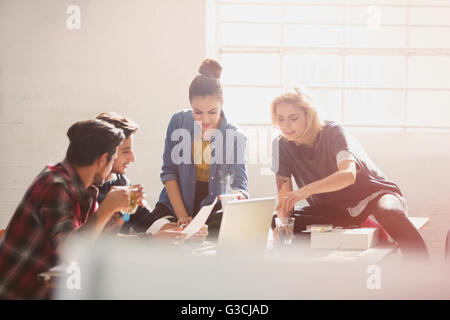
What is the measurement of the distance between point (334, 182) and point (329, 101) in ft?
7.96

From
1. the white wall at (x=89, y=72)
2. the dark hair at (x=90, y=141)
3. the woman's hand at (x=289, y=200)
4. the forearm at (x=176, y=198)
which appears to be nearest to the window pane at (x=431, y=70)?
the white wall at (x=89, y=72)

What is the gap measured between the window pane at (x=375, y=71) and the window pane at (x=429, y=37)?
179 millimetres

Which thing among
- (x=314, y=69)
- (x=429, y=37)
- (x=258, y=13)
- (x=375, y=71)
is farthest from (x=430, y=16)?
(x=258, y=13)

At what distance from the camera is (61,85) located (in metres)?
4.57

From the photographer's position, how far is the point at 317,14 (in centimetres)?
462

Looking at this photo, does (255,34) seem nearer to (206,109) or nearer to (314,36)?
(314,36)

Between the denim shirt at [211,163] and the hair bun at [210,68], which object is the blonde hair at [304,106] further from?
the hair bun at [210,68]

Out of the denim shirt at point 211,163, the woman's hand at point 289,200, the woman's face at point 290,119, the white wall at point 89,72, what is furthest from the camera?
the white wall at point 89,72

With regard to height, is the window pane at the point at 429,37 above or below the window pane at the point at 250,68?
above

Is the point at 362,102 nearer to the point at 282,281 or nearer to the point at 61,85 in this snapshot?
the point at 61,85

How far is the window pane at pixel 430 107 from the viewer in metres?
4.61

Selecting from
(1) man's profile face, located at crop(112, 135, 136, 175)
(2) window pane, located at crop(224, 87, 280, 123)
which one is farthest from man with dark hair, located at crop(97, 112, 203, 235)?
(2) window pane, located at crop(224, 87, 280, 123)

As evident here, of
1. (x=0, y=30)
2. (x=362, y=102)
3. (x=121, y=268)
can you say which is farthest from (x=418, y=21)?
(x=121, y=268)

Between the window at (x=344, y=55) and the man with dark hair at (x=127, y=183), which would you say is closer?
the man with dark hair at (x=127, y=183)
